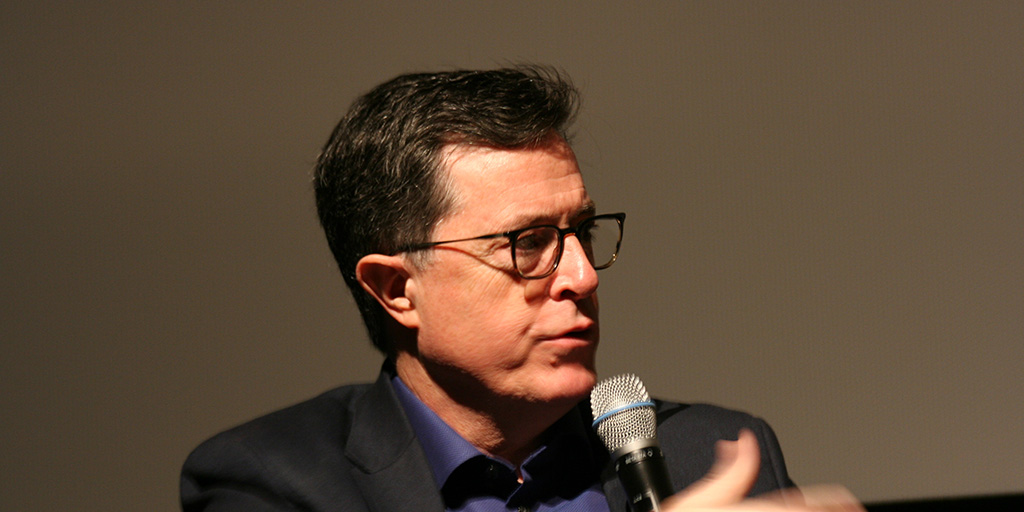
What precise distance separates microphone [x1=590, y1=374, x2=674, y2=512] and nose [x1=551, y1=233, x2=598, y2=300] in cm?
17

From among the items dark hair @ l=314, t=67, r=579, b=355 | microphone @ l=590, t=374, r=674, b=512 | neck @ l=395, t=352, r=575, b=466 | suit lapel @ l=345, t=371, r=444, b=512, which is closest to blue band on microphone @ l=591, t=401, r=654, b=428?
microphone @ l=590, t=374, r=674, b=512

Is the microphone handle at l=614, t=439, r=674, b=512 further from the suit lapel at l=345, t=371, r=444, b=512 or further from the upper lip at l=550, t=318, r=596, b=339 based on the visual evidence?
the suit lapel at l=345, t=371, r=444, b=512

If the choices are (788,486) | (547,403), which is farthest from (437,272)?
(788,486)

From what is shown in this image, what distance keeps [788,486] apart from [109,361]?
1.77 m

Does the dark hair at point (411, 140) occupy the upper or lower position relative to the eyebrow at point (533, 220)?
upper

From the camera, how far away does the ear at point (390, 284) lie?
5.39 feet

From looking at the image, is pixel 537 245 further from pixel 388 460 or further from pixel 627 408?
pixel 388 460

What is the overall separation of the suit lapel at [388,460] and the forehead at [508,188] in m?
0.40

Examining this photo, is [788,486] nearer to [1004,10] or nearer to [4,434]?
[1004,10]

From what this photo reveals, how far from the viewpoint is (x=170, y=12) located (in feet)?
8.03

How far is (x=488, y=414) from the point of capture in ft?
5.35

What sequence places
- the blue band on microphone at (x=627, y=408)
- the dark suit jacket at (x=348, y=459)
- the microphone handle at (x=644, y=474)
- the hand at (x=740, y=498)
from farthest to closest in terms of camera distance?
the dark suit jacket at (x=348, y=459)
the blue band on microphone at (x=627, y=408)
the microphone handle at (x=644, y=474)
the hand at (x=740, y=498)

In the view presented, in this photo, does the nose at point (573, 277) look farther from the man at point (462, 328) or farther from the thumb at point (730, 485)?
the thumb at point (730, 485)

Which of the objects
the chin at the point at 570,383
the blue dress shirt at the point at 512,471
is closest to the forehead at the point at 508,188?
the chin at the point at 570,383
